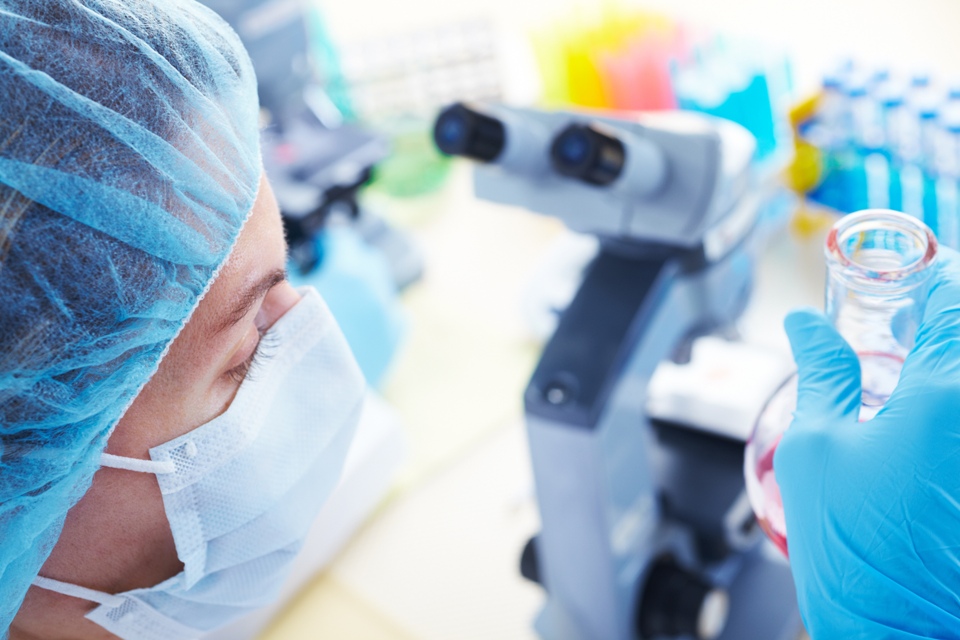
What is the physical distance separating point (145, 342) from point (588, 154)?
0.50m

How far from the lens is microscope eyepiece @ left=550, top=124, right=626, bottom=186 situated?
88 cm

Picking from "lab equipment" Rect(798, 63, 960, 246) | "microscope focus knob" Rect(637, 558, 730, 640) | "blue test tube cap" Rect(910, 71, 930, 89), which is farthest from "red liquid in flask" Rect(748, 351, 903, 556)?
"blue test tube cap" Rect(910, 71, 930, 89)

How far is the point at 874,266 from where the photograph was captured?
0.61 metres

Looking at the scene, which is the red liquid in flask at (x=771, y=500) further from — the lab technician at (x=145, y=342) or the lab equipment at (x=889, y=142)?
the lab equipment at (x=889, y=142)

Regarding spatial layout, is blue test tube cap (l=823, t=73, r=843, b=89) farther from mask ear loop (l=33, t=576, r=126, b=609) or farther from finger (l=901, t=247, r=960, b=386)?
mask ear loop (l=33, t=576, r=126, b=609)

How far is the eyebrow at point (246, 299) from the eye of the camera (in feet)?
2.08

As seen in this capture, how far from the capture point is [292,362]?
2.45 ft

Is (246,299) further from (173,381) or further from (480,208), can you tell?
(480,208)

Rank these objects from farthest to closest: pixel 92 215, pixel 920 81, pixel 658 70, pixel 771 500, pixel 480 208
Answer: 1. pixel 480 208
2. pixel 658 70
3. pixel 920 81
4. pixel 771 500
5. pixel 92 215

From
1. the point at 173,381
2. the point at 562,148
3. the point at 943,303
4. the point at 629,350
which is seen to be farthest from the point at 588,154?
the point at 173,381

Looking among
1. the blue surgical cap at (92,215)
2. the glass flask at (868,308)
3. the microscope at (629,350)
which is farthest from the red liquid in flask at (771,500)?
the blue surgical cap at (92,215)

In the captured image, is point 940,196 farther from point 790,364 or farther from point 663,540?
point 663,540

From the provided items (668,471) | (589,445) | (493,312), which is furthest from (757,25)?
(589,445)

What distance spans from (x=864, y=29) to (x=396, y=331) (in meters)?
1.47
